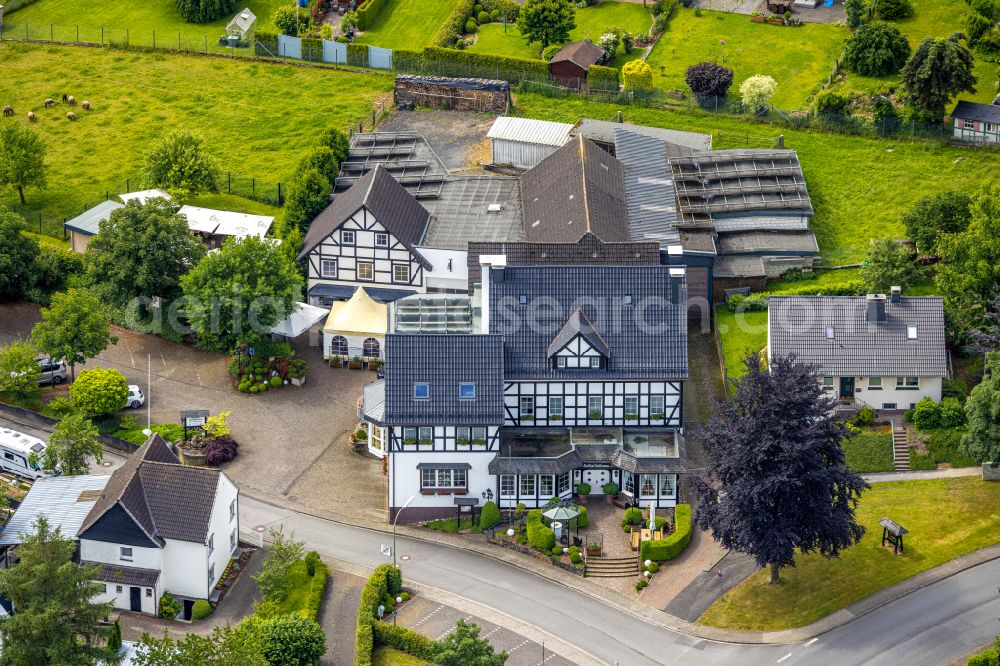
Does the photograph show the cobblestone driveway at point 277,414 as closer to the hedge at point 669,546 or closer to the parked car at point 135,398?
the parked car at point 135,398

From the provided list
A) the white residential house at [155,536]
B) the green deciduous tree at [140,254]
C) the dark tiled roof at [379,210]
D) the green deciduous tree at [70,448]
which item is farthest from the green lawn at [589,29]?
the white residential house at [155,536]

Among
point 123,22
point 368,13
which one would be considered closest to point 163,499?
point 368,13

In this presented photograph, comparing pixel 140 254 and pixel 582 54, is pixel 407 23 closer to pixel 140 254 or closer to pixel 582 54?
pixel 582 54

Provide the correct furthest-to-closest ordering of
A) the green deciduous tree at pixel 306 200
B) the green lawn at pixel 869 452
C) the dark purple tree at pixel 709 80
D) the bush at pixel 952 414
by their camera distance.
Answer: the dark purple tree at pixel 709 80 → the green deciduous tree at pixel 306 200 → the bush at pixel 952 414 → the green lawn at pixel 869 452

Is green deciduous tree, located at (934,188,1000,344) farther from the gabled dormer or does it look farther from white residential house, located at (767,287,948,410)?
the gabled dormer

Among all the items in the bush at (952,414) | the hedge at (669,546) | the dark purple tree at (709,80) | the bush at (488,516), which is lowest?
the hedge at (669,546)

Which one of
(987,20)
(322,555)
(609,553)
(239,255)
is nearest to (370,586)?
(322,555)
